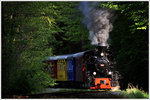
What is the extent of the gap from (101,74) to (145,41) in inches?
269

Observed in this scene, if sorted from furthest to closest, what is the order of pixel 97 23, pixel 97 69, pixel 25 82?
1. pixel 97 23
2. pixel 97 69
3. pixel 25 82

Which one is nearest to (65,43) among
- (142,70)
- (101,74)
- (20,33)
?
(142,70)

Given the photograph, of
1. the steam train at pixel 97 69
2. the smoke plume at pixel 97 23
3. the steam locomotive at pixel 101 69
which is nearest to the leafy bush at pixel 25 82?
the steam train at pixel 97 69

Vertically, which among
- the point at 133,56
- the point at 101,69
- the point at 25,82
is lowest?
the point at 25,82

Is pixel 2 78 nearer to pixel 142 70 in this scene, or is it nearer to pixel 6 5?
pixel 6 5

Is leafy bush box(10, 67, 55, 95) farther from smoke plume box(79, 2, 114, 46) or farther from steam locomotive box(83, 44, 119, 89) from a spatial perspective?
smoke plume box(79, 2, 114, 46)

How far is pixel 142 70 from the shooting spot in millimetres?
23625

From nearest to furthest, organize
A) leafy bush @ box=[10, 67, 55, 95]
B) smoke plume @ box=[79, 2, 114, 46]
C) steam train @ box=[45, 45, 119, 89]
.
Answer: leafy bush @ box=[10, 67, 55, 95] → steam train @ box=[45, 45, 119, 89] → smoke plume @ box=[79, 2, 114, 46]

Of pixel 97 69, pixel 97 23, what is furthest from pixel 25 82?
pixel 97 23

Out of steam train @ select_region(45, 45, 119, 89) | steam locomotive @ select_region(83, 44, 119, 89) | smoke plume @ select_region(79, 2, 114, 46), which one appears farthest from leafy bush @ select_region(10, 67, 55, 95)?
smoke plume @ select_region(79, 2, 114, 46)

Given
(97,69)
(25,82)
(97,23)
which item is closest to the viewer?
(25,82)

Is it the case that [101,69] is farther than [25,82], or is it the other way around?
[101,69]

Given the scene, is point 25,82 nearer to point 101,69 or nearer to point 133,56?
point 101,69

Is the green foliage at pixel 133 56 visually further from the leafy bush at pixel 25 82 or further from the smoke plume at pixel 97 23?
the leafy bush at pixel 25 82
